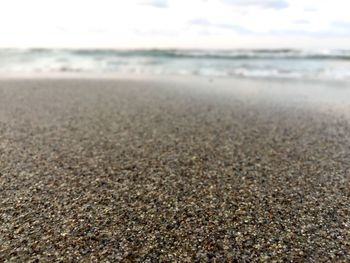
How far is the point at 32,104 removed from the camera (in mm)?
7723

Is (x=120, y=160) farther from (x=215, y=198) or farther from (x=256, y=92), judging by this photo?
(x=256, y=92)

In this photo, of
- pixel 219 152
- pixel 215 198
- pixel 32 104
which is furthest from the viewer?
pixel 32 104

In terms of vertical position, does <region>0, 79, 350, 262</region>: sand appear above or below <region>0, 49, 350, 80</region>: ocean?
below

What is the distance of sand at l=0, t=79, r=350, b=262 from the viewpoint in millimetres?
2502

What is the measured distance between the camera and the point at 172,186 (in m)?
3.53

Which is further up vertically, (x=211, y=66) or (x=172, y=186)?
(x=211, y=66)

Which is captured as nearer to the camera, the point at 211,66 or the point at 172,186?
the point at 172,186

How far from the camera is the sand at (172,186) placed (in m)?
2.50

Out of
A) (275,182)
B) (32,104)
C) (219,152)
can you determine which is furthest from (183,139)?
(32,104)

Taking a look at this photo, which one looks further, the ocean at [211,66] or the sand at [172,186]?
the ocean at [211,66]

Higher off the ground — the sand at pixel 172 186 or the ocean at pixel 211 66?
the ocean at pixel 211 66

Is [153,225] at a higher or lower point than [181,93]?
lower

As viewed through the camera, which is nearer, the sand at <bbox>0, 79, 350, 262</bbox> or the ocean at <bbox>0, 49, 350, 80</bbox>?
the sand at <bbox>0, 79, 350, 262</bbox>

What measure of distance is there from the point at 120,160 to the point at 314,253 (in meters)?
2.59
